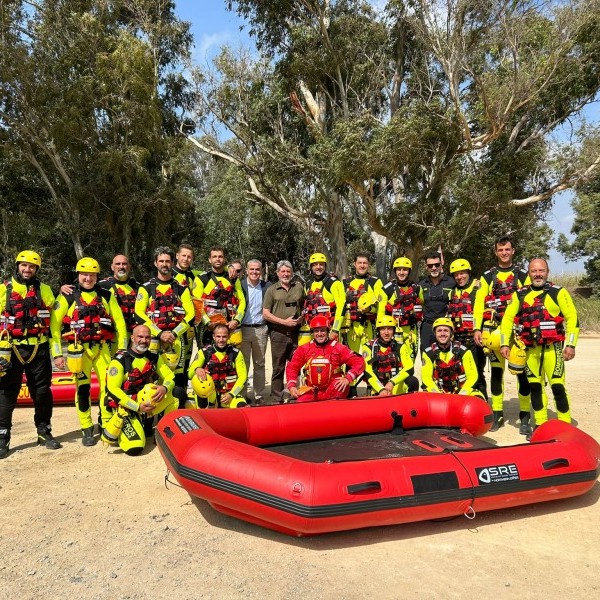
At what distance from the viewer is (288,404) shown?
5258 millimetres

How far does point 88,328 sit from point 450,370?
3774 millimetres

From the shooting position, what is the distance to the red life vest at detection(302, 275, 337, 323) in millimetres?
6742

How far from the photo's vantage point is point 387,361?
620cm

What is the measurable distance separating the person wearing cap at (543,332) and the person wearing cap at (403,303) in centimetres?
125

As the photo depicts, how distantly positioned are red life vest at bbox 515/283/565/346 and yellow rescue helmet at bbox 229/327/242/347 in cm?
312

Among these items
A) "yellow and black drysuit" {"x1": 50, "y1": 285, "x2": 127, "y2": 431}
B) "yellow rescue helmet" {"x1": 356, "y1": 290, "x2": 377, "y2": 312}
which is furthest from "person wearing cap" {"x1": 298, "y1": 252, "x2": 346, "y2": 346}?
"yellow and black drysuit" {"x1": 50, "y1": 285, "x2": 127, "y2": 431}

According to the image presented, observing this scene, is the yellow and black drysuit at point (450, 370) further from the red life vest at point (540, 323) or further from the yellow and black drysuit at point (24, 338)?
the yellow and black drysuit at point (24, 338)

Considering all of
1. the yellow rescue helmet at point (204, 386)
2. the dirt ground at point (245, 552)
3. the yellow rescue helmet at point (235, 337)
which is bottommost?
the dirt ground at point (245, 552)

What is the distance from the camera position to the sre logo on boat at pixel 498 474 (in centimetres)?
386

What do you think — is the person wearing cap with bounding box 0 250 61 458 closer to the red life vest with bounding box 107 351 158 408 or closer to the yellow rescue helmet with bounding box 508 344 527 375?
the red life vest with bounding box 107 351 158 408

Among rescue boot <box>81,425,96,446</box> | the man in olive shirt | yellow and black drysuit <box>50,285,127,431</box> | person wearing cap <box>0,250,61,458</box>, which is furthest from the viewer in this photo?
the man in olive shirt

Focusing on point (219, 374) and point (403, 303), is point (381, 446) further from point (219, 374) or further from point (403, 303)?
point (403, 303)

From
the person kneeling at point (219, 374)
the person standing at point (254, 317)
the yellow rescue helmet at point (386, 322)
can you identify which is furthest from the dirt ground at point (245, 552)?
the person standing at point (254, 317)

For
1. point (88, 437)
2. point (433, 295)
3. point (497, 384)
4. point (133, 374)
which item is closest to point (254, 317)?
point (133, 374)
